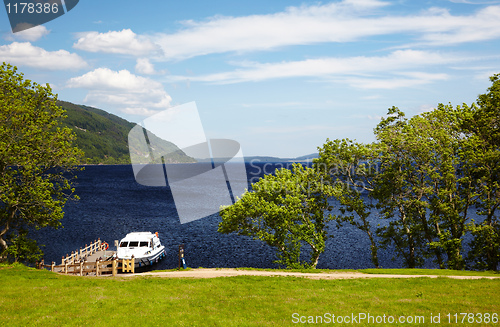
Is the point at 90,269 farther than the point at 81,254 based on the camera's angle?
No

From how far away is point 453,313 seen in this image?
669 inches

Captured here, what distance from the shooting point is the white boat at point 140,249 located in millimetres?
46531

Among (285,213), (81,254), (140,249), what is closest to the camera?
(285,213)

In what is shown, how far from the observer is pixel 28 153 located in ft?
105

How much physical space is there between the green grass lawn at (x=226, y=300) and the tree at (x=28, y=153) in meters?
8.73

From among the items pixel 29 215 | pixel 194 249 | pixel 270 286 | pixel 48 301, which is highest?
pixel 29 215

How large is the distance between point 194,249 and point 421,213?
1452 inches

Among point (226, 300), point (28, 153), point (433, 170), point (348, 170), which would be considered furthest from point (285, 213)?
point (28, 153)

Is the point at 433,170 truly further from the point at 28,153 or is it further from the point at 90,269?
the point at 28,153

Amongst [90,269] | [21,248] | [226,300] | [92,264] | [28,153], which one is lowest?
[90,269]

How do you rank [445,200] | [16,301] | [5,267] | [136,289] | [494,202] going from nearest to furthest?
[16,301]
[136,289]
[5,267]
[494,202]
[445,200]

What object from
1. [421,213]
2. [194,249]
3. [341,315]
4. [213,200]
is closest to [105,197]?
[213,200]

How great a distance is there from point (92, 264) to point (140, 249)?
13.4m

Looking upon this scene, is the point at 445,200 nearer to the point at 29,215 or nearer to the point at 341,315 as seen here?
the point at 341,315
